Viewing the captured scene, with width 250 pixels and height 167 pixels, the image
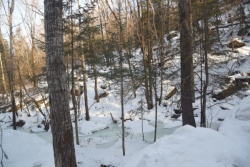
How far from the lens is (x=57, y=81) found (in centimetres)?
367

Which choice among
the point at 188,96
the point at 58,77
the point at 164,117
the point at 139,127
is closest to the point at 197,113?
the point at 164,117

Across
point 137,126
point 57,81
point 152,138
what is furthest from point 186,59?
Answer: point 137,126

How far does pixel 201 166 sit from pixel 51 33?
3.25m

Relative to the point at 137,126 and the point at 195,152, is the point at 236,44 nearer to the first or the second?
the point at 137,126

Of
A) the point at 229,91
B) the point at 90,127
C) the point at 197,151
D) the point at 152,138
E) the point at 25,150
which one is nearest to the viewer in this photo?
the point at 197,151

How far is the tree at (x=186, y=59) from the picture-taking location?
7.24 m

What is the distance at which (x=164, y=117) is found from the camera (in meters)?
14.2

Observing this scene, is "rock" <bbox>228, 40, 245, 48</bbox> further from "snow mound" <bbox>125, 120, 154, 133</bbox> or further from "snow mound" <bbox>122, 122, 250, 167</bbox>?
"snow mound" <bbox>122, 122, 250, 167</bbox>

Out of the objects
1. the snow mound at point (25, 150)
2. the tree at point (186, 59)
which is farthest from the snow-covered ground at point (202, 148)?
the snow mound at point (25, 150)

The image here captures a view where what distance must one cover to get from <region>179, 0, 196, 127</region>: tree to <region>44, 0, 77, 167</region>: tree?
4.68 meters

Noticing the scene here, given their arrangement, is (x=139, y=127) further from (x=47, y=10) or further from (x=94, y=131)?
(x=47, y=10)

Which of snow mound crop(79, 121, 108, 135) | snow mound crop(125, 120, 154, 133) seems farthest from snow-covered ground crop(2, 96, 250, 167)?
snow mound crop(79, 121, 108, 135)

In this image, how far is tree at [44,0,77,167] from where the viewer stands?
367 cm

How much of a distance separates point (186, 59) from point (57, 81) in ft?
15.9
